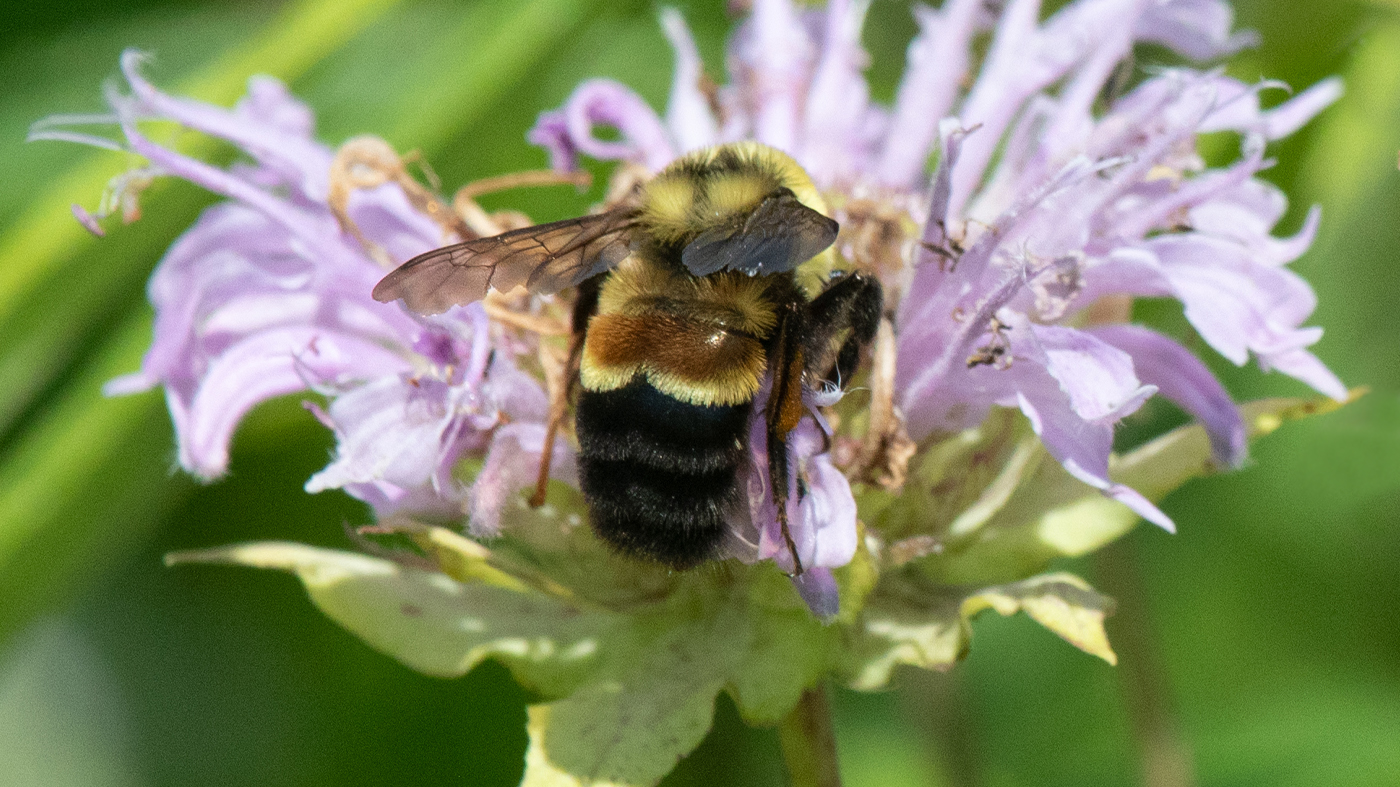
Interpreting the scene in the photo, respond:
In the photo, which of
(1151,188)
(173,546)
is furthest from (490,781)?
(1151,188)

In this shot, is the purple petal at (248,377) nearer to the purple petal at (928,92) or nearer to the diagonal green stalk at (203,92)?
the diagonal green stalk at (203,92)

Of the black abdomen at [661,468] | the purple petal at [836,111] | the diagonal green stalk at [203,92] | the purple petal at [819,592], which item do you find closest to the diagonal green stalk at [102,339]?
the diagonal green stalk at [203,92]

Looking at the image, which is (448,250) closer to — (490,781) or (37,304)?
(37,304)

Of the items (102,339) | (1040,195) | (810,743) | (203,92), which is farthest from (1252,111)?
(102,339)

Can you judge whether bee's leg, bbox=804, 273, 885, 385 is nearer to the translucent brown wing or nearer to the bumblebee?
the bumblebee

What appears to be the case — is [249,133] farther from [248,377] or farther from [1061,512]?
[1061,512]

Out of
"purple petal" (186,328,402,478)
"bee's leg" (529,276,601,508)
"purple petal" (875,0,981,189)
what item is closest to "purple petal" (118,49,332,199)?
"purple petal" (186,328,402,478)

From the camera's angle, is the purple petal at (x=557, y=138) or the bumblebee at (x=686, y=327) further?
the purple petal at (x=557, y=138)

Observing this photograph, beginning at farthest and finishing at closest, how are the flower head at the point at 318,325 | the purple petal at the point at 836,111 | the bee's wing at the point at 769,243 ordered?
the purple petal at the point at 836,111 → the flower head at the point at 318,325 → the bee's wing at the point at 769,243
